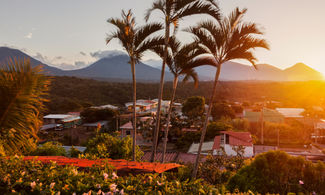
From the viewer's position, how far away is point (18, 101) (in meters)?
2.60

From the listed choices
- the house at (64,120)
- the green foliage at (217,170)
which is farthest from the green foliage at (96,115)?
the green foliage at (217,170)

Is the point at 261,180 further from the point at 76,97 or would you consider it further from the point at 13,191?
the point at 76,97

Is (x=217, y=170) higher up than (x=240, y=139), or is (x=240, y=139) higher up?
(x=217, y=170)

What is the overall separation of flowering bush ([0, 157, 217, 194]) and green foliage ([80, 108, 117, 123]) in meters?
32.6

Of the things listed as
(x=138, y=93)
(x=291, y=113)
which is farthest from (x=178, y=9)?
(x=138, y=93)

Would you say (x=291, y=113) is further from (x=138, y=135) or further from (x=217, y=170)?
(x=217, y=170)

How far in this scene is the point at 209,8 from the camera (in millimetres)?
5492

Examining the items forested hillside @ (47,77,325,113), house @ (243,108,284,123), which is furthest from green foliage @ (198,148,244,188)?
forested hillside @ (47,77,325,113)

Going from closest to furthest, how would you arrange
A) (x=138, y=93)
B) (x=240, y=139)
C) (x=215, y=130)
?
(x=240, y=139)
(x=215, y=130)
(x=138, y=93)

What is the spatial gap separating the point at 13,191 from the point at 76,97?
50.3m

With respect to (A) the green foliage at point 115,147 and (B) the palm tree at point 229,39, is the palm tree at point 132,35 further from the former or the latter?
(A) the green foliage at point 115,147

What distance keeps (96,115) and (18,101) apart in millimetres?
33382

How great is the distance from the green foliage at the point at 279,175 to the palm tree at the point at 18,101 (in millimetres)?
4850

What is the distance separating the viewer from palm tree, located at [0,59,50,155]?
2588 mm
